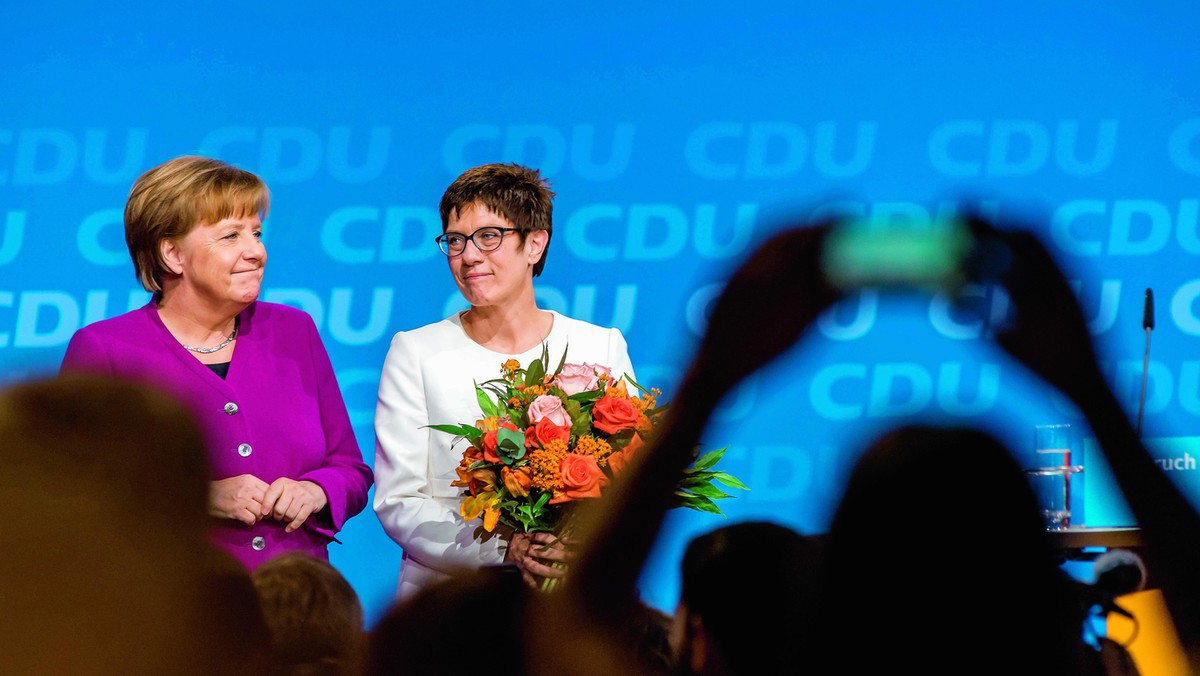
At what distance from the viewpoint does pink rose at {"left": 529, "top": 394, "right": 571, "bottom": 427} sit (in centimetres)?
265

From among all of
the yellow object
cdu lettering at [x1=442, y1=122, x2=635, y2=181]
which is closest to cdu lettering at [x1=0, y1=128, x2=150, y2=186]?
cdu lettering at [x1=442, y1=122, x2=635, y2=181]

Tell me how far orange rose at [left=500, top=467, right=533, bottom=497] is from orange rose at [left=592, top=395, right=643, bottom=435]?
18 centimetres

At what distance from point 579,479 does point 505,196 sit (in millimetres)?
889

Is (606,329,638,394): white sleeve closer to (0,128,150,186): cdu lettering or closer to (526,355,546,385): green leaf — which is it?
(526,355,546,385): green leaf

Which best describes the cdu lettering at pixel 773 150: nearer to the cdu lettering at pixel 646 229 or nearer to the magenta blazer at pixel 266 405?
the cdu lettering at pixel 646 229

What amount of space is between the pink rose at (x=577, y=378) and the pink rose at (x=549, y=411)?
0.19 feet

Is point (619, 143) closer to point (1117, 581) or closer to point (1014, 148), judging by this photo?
point (1014, 148)

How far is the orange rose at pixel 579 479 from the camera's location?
2.53 meters

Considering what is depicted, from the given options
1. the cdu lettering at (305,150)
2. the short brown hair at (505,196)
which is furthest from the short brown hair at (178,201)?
the cdu lettering at (305,150)

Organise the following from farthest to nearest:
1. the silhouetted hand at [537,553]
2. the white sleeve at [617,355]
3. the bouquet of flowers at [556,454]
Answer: the white sleeve at [617,355]
the bouquet of flowers at [556,454]
the silhouetted hand at [537,553]

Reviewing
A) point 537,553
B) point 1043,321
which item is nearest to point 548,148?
point 537,553

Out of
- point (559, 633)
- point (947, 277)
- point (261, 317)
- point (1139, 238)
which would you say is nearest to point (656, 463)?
point (559, 633)

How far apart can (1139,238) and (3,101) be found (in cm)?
439

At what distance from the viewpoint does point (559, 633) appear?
3.28 ft
